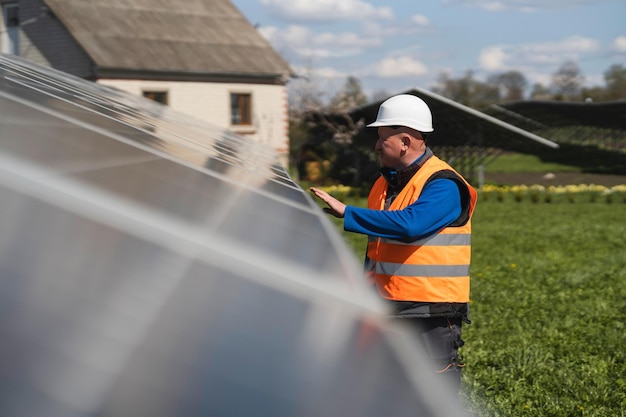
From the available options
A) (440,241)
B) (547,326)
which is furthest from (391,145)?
(547,326)

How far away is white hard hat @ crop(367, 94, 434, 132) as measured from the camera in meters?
3.53

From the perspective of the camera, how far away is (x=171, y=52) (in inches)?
1187

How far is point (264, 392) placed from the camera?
1142 millimetres

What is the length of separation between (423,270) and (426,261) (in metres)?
0.04

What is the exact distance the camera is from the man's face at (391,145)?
3.60 m

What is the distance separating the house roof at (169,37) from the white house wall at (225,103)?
1.85 feet

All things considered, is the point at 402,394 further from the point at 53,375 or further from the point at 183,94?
the point at 183,94

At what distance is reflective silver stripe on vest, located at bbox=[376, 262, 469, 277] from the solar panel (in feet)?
5.93

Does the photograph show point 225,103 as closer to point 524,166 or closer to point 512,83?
point 524,166

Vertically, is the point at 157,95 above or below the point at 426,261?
above

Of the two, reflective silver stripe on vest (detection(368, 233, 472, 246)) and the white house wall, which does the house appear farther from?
reflective silver stripe on vest (detection(368, 233, 472, 246))

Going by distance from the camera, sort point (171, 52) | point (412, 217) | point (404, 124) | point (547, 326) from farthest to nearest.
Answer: point (171, 52), point (547, 326), point (404, 124), point (412, 217)

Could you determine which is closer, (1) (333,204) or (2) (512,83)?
(1) (333,204)

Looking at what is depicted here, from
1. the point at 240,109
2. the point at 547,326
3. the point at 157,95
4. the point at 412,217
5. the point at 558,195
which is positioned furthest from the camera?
the point at 240,109
